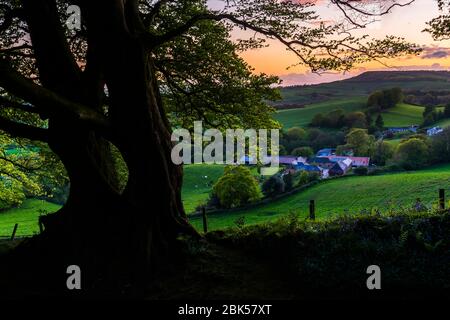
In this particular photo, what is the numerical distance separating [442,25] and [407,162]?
6646cm

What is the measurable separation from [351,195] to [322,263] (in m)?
51.1

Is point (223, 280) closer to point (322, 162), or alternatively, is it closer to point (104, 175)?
point (104, 175)

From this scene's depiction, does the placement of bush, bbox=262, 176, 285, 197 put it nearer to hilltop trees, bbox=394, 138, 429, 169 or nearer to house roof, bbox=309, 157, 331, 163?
hilltop trees, bbox=394, 138, 429, 169

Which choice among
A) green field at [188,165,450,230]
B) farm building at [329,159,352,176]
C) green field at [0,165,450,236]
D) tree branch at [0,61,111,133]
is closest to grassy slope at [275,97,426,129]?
farm building at [329,159,352,176]

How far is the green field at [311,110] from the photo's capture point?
131 m

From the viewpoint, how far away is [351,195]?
56.5 meters

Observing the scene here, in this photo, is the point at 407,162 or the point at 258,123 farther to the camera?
the point at 407,162

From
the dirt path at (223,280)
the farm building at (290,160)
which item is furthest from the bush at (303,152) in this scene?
the dirt path at (223,280)

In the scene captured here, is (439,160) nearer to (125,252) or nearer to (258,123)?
(258,123)

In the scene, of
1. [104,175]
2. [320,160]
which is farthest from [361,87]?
[104,175]

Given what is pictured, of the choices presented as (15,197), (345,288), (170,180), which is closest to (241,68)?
(170,180)

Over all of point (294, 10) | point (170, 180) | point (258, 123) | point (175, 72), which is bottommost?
point (170, 180)

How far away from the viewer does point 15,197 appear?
29.8 meters
